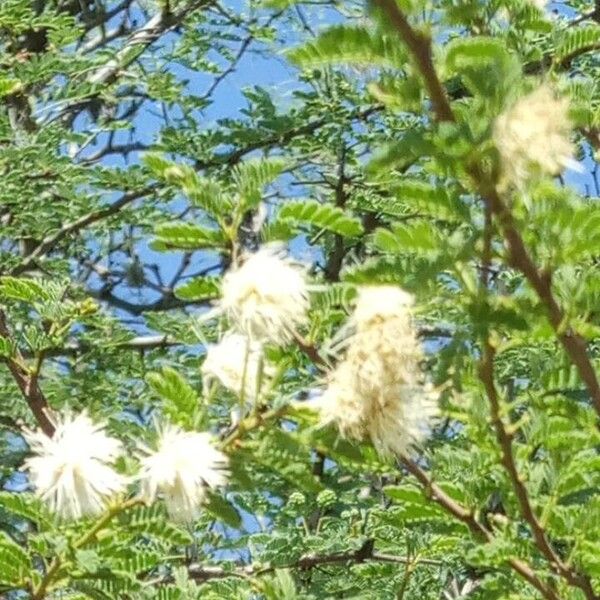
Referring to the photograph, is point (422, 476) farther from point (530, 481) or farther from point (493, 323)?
point (493, 323)

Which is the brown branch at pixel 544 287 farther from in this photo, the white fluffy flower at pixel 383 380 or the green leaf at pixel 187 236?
the green leaf at pixel 187 236

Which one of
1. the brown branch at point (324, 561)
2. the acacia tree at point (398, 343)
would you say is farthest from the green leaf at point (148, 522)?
the brown branch at point (324, 561)

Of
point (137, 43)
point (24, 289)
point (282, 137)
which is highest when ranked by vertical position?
point (137, 43)

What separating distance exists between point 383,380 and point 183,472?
21 cm

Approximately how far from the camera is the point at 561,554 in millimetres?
1858

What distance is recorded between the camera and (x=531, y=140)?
109 centimetres

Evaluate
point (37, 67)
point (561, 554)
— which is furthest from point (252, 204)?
point (37, 67)

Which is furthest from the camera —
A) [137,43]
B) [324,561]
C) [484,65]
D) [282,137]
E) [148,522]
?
[137,43]

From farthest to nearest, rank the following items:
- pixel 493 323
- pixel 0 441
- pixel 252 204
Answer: pixel 0 441 → pixel 252 204 → pixel 493 323

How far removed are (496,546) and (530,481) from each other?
0.13 m

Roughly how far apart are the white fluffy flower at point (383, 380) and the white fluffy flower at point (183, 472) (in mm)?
130

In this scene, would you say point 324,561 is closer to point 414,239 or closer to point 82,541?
point 82,541

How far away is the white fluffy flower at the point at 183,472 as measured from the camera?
1271 millimetres

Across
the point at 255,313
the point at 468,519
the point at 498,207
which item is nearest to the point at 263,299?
the point at 255,313
